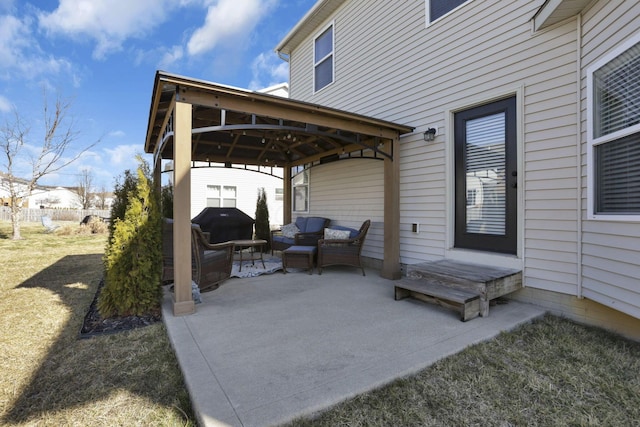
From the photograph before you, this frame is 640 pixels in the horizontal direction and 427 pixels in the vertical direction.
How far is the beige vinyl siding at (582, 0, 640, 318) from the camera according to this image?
2.46 meters

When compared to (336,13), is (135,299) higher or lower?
lower

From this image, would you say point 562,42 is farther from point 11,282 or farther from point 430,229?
point 11,282

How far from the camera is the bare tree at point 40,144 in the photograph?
12406 millimetres

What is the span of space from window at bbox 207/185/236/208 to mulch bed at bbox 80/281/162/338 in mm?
9869

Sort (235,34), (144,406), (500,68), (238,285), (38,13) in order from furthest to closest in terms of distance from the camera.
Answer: (235,34) < (38,13) < (238,285) < (500,68) < (144,406)

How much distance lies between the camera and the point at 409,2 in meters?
5.31

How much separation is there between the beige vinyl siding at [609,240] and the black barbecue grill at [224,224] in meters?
6.99

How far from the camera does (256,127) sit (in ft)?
12.5

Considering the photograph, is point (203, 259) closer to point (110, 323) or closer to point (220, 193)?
point (110, 323)

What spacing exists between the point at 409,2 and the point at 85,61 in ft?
61.5

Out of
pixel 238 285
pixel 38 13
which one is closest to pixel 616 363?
pixel 238 285

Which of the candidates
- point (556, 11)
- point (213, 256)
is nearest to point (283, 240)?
point (213, 256)

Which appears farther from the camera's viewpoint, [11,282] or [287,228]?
[287,228]

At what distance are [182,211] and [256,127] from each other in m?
1.35
